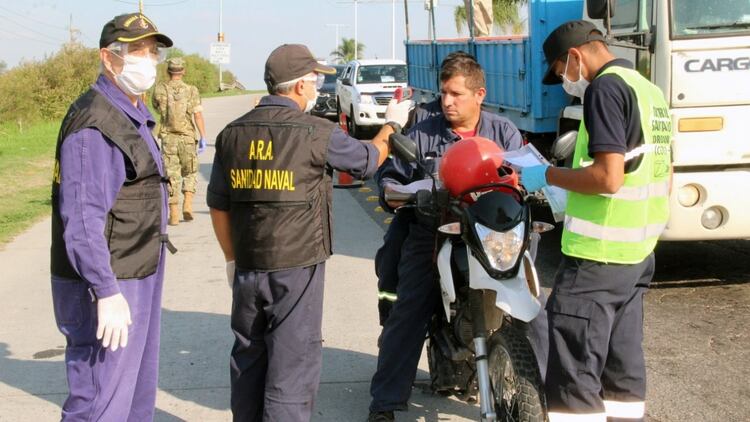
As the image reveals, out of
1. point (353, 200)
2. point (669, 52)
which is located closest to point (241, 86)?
point (353, 200)

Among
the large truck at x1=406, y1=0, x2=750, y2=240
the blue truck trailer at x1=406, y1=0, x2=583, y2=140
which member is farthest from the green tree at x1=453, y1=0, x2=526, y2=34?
the large truck at x1=406, y1=0, x2=750, y2=240

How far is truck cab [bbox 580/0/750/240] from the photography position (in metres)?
6.37

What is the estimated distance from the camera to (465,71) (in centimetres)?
452

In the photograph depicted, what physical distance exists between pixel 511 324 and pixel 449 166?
0.75 metres

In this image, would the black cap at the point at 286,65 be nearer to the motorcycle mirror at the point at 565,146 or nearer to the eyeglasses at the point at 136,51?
the eyeglasses at the point at 136,51

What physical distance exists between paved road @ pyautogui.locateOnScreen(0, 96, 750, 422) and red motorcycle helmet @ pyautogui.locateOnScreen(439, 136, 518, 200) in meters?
1.36

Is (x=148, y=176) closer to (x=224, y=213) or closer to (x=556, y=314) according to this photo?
(x=224, y=213)

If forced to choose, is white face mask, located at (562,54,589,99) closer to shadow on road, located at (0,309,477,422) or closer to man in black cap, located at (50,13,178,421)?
man in black cap, located at (50,13,178,421)

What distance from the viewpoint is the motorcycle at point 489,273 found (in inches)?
141

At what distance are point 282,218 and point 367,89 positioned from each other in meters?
18.8

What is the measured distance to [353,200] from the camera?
12.6 m

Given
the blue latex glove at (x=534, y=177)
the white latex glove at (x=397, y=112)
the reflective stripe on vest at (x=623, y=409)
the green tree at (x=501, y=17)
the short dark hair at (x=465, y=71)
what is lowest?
the reflective stripe on vest at (x=623, y=409)

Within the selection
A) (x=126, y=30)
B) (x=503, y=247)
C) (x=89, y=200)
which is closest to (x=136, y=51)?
(x=126, y=30)

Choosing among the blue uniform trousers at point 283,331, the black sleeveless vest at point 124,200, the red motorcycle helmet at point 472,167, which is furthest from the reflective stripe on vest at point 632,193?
the black sleeveless vest at point 124,200
